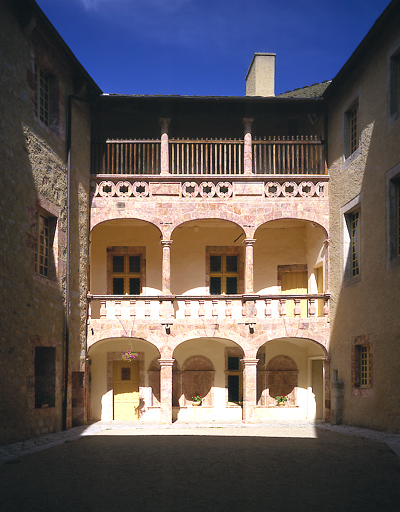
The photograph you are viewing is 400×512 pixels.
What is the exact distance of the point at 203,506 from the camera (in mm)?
6500

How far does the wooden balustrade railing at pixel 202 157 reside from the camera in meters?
16.4

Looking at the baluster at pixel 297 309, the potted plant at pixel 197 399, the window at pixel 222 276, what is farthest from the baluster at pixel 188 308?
the potted plant at pixel 197 399

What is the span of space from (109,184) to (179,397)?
624 cm

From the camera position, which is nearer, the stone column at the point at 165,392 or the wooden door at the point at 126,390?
the stone column at the point at 165,392

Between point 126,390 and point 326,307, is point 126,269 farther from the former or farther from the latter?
point 326,307

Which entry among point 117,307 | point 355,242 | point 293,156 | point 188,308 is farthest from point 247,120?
point 117,307

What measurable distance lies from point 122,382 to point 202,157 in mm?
6686

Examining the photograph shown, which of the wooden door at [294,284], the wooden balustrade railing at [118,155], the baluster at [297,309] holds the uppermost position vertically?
the wooden balustrade railing at [118,155]

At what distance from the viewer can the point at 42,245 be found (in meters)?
13.6

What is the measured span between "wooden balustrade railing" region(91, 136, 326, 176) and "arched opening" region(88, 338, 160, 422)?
4.87 m

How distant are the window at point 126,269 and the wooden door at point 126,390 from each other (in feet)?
6.98

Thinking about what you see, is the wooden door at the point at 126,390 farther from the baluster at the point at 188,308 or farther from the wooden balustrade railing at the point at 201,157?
the wooden balustrade railing at the point at 201,157

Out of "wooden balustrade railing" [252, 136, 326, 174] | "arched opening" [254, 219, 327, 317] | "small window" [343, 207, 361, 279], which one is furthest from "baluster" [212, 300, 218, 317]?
A: "wooden balustrade railing" [252, 136, 326, 174]

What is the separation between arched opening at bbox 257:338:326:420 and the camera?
58.0ft
